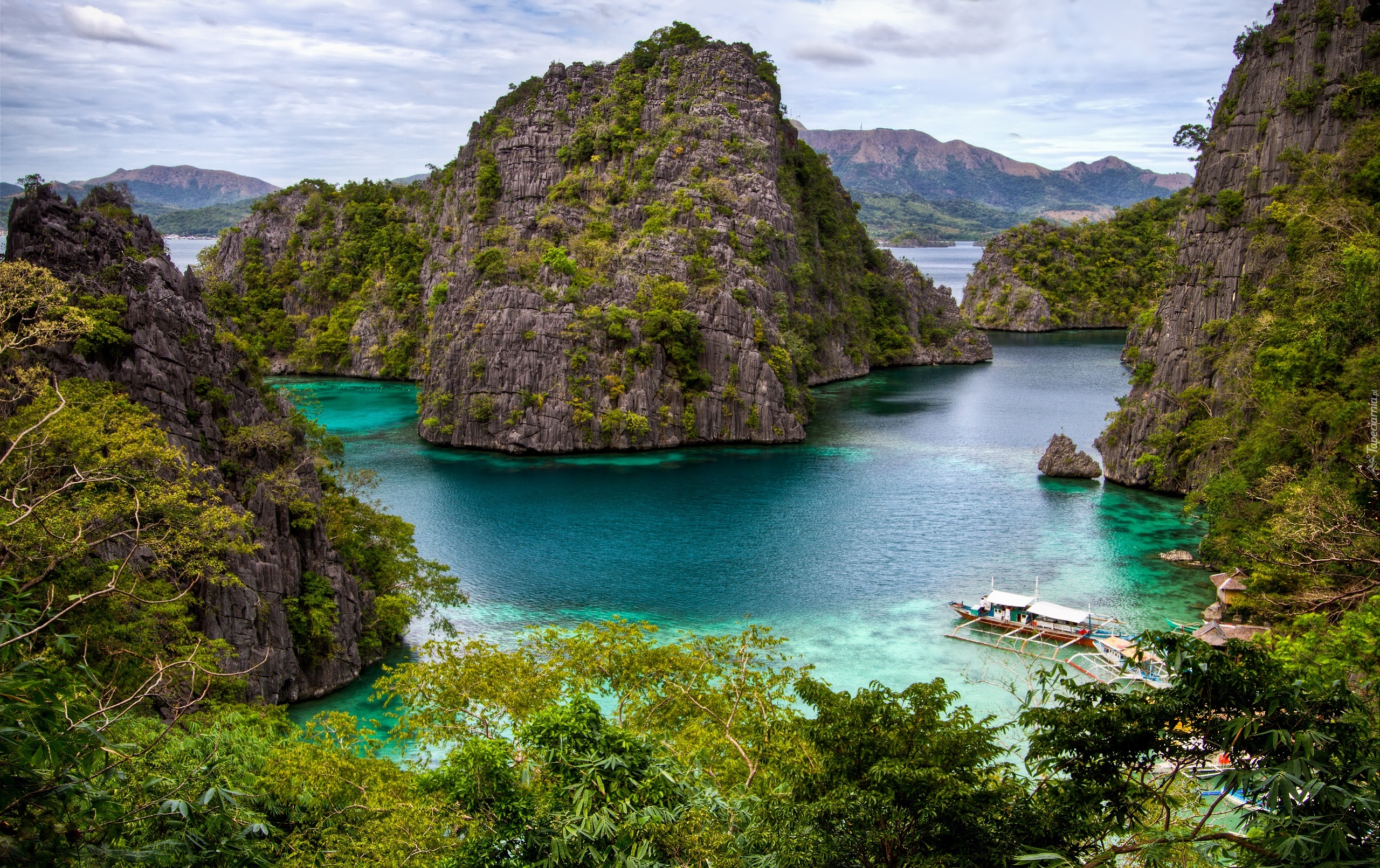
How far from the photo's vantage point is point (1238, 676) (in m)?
13.5

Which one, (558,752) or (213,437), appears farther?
(213,437)

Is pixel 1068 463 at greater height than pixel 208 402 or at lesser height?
lesser

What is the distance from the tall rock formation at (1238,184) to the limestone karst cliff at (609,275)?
1035 inches

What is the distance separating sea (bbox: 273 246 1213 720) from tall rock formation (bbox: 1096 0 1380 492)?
191 inches

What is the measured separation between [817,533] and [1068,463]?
70.4ft

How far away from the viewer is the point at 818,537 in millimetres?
49719

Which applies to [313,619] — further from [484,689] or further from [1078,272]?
[1078,272]

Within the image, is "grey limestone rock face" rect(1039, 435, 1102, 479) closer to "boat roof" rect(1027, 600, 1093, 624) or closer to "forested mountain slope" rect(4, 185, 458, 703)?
"boat roof" rect(1027, 600, 1093, 624)

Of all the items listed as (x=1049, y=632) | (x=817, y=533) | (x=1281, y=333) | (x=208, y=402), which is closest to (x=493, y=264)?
(x=817, y=533)

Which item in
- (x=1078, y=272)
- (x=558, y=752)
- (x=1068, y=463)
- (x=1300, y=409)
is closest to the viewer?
(x=558, y=752)

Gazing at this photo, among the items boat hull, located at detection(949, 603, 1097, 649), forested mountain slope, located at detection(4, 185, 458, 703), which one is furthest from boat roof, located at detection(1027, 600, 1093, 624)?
forested mountain slope, located at detection(4, 185, 458, 703)

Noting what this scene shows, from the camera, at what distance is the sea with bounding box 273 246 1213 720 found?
37500 millimetres

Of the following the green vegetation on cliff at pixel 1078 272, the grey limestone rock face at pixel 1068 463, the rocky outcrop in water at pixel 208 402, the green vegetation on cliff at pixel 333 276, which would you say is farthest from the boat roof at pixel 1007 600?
the green vegetation on cliff at pixel 1078 272

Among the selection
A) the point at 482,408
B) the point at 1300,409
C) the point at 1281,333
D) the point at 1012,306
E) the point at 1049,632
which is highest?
the point at 1012,306
